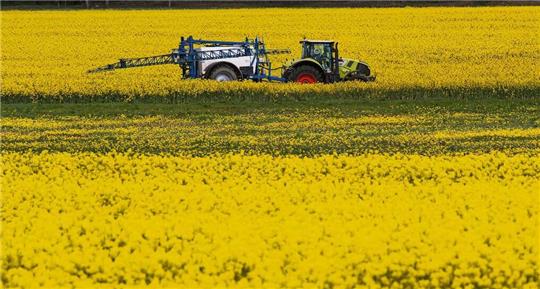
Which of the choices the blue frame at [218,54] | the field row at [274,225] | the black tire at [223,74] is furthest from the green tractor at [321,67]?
the field row at [274,225]

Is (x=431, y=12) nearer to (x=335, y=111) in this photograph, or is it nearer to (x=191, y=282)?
(x=335, y=111)

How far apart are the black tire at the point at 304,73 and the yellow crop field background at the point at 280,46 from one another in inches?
35.5

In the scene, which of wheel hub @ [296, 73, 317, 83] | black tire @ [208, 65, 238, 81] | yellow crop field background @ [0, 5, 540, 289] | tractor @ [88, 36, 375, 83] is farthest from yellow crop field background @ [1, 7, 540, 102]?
black tire @ [208, 65, 238, 81]

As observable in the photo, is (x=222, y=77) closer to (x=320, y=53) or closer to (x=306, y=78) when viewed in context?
(x=306, y=78)

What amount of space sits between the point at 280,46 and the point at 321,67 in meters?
12.5

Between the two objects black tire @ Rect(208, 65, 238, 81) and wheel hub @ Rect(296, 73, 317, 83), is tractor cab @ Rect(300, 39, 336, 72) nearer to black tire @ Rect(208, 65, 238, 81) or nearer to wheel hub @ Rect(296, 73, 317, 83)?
wheel hub @ Rect(296, 73, 317, 83)

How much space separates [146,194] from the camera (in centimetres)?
1335

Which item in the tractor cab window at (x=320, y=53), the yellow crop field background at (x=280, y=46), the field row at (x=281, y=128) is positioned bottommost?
the field row at (x=281, y=128)

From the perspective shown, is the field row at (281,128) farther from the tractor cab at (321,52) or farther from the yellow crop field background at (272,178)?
the tractor cab at (321,52)

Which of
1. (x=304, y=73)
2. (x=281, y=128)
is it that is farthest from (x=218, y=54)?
(x=281, y=128)

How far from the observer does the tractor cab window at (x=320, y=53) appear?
2864 centimetres

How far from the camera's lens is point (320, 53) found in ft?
94.3

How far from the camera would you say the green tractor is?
28094 millimetres

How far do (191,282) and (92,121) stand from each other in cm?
1509
